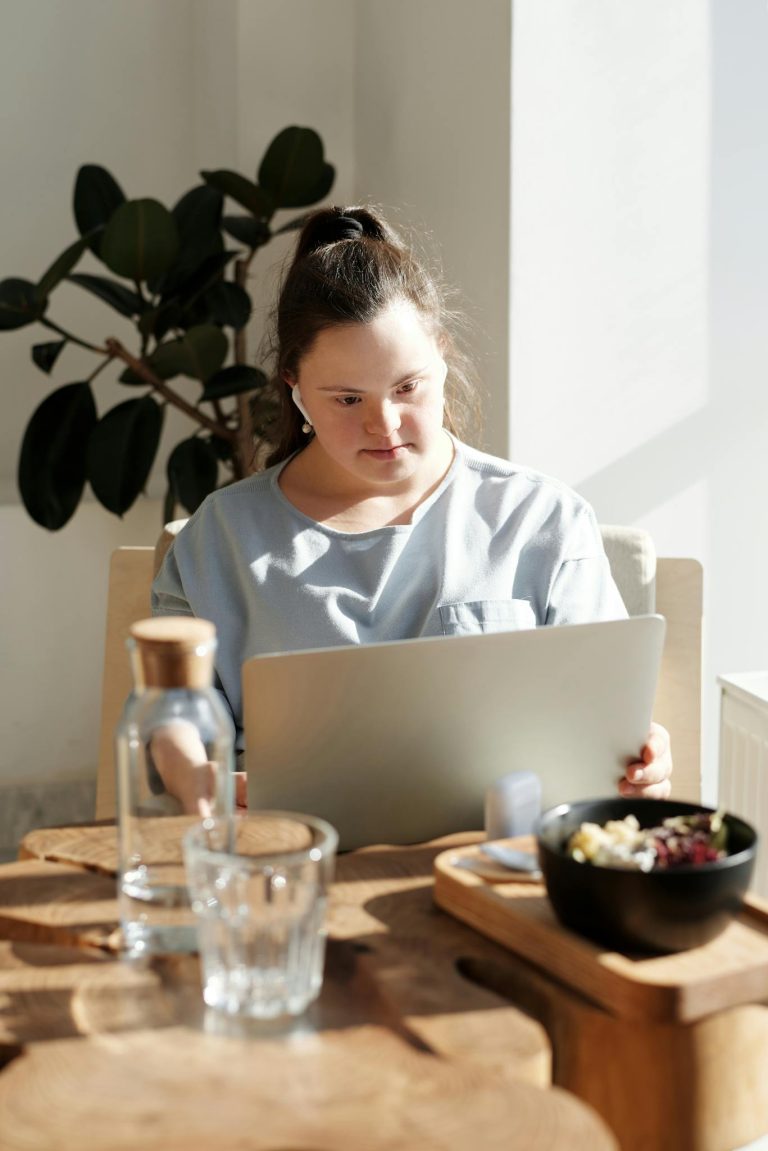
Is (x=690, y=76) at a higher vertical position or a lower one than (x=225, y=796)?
higher

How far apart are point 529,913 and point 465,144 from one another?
187cm

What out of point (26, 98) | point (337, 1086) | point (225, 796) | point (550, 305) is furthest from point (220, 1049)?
point (26, 98)

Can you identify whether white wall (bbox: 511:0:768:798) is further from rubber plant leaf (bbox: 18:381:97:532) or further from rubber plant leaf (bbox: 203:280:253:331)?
rubber plant leaf (bbox: 18:381:97:532)

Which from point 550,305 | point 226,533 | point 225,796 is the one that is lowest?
point 225,796

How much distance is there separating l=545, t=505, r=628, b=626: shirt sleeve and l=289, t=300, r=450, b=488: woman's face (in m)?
0.23

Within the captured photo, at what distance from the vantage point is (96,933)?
1.03 meters

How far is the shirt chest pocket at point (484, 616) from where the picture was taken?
1640 mm

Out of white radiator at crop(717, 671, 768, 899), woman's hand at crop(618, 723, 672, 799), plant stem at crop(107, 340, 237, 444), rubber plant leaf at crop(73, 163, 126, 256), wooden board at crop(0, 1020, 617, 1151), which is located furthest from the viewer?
rubber plant leaf at crop(73, 163, 126, 256)

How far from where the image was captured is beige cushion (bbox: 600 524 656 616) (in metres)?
1.83

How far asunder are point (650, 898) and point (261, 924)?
0.83 ft

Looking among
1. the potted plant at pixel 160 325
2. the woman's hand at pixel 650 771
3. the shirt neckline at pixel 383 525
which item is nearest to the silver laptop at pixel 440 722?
the woman's hand at pixel 650 771

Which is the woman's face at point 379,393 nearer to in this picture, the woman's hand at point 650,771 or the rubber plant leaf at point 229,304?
the woman's hand at point 650,771

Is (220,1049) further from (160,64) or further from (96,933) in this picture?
(160,64)

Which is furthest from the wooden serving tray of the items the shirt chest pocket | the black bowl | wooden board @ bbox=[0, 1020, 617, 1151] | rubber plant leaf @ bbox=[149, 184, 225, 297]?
rubber plant leaf @ bbox=[149, 184, 225, 297]
